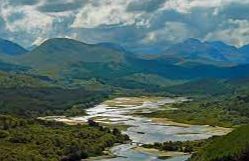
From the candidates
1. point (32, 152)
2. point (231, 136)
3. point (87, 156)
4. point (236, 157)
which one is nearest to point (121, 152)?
point (87, 156)

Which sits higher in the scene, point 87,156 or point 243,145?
point 243,145

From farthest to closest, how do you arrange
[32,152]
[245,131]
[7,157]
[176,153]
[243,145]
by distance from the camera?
[176,153] < [32,152] < [7,157] < [245,131] < [243,145]

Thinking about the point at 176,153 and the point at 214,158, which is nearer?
the point at 214,158

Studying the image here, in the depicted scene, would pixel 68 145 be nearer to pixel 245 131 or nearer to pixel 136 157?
pixel 136 157

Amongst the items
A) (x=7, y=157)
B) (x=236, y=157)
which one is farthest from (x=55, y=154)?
(x=236, y=157)

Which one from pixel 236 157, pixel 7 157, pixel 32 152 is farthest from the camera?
pixel 32 152

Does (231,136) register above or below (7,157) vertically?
above

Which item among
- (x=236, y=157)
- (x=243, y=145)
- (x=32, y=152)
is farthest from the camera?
(x=32, y=152)

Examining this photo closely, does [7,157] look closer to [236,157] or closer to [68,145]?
[68,145]

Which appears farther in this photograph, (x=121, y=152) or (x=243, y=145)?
(x=121, y=152)
